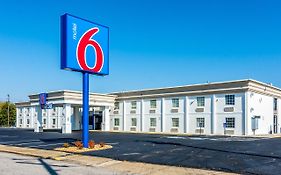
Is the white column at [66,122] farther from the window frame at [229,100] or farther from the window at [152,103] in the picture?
the window frame at [229,100]

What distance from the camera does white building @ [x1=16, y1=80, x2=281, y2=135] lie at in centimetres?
4228

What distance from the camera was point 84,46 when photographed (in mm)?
21812

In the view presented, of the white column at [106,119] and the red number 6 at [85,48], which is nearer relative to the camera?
the red number 6 at [85,48]

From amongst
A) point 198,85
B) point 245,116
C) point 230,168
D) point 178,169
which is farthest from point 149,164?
point 198,85

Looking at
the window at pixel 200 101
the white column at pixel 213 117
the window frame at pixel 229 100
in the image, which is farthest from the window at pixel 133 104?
the window frame at pixel 229 100

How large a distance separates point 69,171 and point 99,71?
426 inches

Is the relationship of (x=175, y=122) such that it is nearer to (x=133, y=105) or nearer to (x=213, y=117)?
(x=213, y=117)

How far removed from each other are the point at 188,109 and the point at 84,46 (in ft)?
91.6

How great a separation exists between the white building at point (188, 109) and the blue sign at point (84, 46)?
23.3 m

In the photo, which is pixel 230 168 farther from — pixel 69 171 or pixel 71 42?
pixel 71 42

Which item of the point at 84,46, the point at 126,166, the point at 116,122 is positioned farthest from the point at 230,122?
the point at 126,166

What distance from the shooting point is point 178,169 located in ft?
44.5

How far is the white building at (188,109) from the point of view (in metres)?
42.3

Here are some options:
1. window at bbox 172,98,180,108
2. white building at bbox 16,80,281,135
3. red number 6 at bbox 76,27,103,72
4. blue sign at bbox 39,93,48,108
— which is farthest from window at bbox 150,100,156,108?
red number 6 at bbox 76,27,103,72
